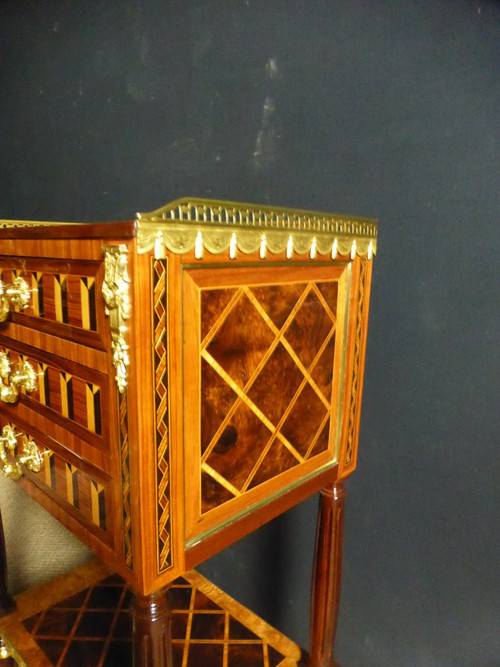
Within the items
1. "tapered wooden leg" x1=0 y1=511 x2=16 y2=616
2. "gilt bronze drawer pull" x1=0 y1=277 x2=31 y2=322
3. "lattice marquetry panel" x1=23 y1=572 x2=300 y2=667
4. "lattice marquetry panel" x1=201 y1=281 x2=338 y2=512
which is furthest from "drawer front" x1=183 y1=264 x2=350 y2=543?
"tapered wooden leg" x1=0 y1=511 x2=16 y2=616

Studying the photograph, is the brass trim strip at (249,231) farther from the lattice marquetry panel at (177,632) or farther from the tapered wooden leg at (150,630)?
the lattice marquetry panel at (177,632)

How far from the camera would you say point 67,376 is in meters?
0.74

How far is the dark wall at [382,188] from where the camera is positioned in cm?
111

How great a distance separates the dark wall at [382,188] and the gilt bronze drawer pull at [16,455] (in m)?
0.84

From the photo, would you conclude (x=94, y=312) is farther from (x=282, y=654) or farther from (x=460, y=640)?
(x=460, y=640)

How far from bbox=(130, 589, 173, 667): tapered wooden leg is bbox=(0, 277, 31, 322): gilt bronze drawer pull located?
1.60 feet

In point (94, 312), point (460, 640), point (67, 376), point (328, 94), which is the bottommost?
point (460, 640)

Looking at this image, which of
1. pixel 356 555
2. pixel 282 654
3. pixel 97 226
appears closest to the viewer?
pixel 97 226

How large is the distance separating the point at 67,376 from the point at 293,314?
1.19 feet

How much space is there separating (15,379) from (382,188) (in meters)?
0.92

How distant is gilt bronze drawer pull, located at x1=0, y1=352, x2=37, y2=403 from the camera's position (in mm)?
838

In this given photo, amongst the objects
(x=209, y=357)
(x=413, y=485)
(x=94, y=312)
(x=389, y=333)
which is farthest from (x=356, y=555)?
A: (x=94, y=312)

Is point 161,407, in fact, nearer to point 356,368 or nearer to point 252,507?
point 252,507

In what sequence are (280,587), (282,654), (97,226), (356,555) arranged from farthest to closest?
(280,587) → (356,555) → (282,654) → (97,226)
